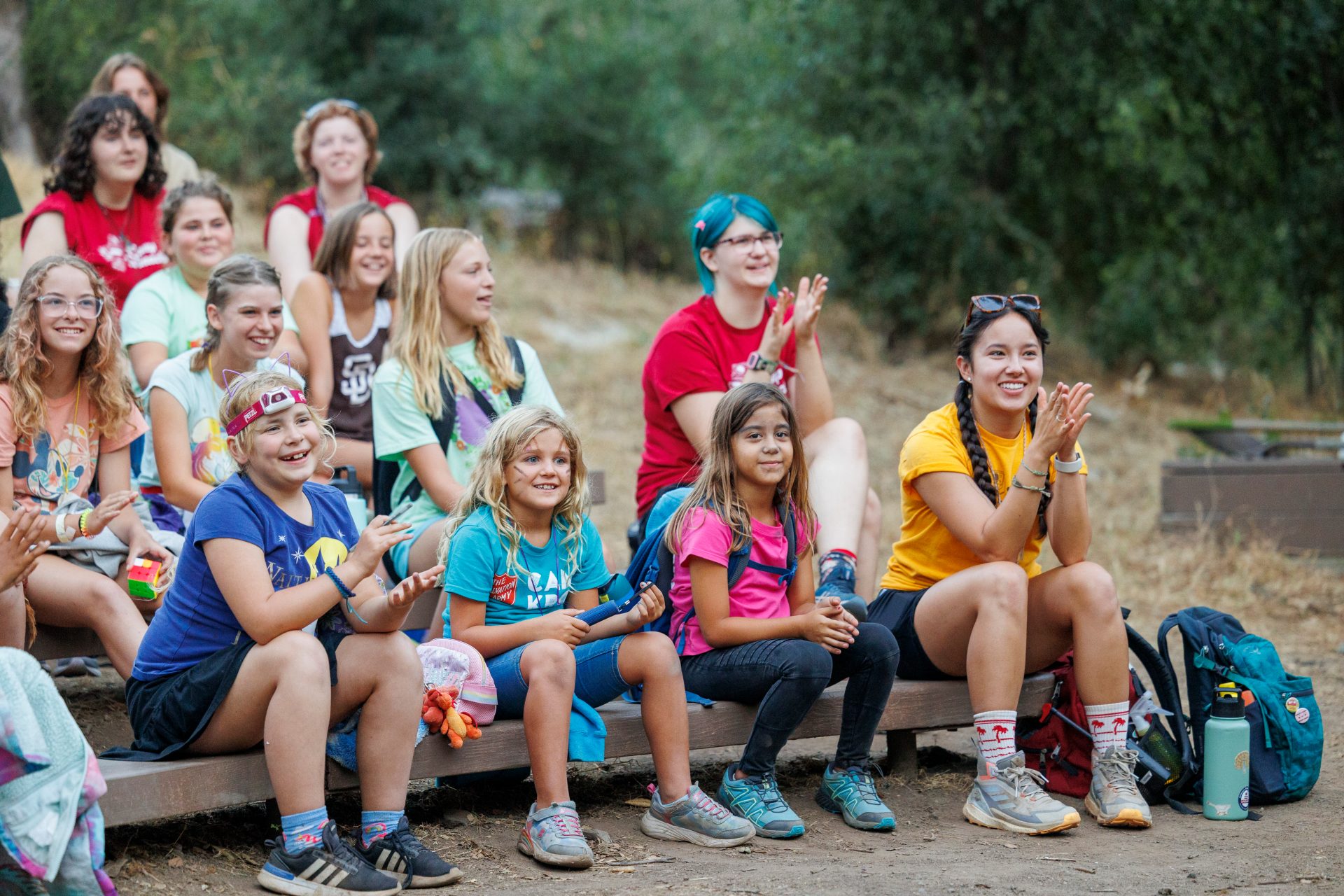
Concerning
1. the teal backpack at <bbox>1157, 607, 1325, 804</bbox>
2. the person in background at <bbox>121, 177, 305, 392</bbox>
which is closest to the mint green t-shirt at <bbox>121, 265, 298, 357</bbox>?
the person in background at <bbox>121, 177, 305, 392</bbox>

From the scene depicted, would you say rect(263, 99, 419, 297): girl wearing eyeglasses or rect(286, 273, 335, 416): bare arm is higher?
rect(263, 99, 419, 297): girl wearing eyeglasses

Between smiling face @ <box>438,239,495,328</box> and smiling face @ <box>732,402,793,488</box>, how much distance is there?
1.13 metres

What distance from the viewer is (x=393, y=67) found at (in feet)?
38.9

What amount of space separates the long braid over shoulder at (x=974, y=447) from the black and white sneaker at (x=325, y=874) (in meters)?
1.90

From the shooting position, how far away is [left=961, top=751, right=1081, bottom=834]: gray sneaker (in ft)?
11.3

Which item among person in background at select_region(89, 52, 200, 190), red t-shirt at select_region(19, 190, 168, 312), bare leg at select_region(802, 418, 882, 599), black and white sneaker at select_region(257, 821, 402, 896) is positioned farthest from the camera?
person in background at select_region(89, 52, 200, 190)

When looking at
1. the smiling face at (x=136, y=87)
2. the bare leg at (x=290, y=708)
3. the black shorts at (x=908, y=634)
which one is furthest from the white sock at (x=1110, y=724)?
the smiling face at (x=136, y=87)

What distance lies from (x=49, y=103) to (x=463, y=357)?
6.98 meters

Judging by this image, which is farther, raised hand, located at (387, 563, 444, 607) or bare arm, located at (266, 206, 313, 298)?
bare arm, located at (266, 206, 313, 298)

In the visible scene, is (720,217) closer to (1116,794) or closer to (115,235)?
(1116,794)

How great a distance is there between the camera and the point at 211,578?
2.96 meters

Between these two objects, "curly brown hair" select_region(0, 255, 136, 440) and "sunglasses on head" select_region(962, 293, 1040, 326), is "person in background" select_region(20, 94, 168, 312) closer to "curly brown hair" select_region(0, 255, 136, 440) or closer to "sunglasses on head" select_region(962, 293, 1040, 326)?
"curly brown hair" select_region(0, 255, 136, 440)

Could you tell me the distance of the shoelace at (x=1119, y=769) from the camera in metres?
3.58

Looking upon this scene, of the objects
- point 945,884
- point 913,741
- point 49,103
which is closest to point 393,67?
point 49,103
